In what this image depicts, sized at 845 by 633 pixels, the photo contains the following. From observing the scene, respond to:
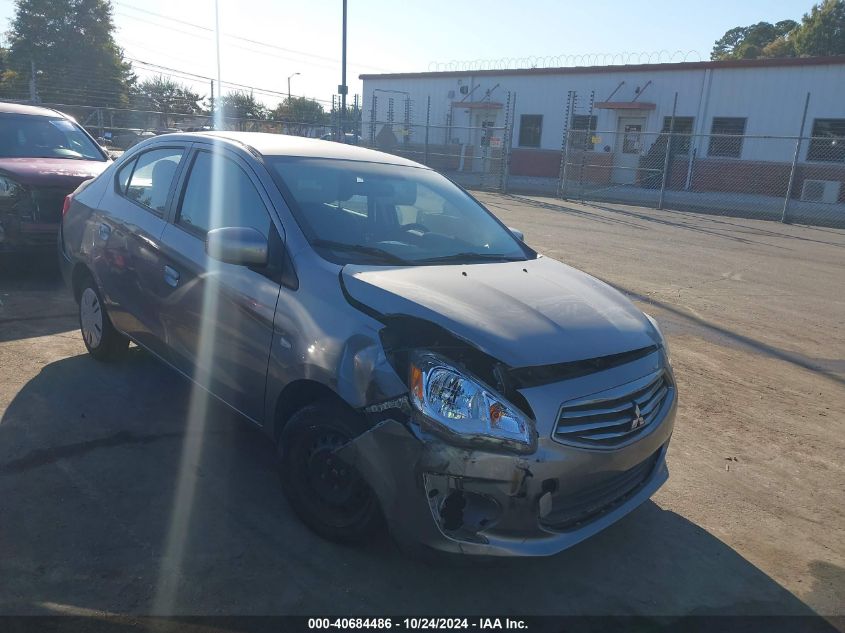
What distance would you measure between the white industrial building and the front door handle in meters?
17.1

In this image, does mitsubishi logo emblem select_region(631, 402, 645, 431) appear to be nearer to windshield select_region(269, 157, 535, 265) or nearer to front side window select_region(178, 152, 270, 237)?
windshield select_region(269, 157, 535, 265)

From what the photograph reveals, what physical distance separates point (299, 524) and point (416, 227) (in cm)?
176

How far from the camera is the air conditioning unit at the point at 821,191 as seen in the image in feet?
72.4

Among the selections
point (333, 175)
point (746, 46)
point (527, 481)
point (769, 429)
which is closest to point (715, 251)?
point (769, 429)

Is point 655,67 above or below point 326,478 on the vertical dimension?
above

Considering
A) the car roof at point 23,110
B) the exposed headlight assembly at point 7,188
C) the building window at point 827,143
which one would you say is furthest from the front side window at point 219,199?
the building window at point 827,143

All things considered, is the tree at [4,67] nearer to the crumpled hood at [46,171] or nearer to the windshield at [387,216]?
the crumpled hood at [46,171]

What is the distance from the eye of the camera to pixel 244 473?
3.75 m

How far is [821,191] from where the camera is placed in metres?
22.4

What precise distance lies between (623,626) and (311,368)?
1639 mm

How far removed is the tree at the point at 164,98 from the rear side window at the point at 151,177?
32547 millimetres

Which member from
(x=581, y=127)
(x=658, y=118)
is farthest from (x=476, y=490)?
(x=581, y=127)

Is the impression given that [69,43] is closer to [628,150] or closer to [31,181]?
[628,150]

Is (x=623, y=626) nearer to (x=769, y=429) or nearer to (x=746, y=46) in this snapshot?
(x=769, y=429)
